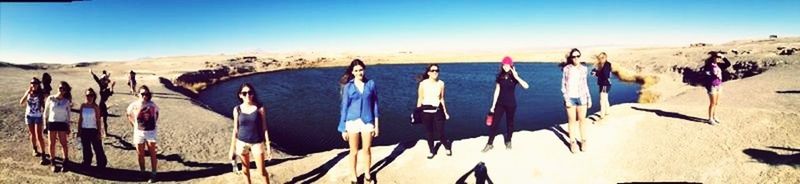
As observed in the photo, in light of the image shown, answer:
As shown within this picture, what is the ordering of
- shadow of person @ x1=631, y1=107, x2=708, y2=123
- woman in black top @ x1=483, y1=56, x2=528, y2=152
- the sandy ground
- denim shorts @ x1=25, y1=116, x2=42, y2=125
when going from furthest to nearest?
shadow of person @ x1=631, y1=107, x2=708, y2=123 < denim shorts @ x1=25, y1=116, x2=42, y2=125 < woman in black top @ x1=483, y1=56, x2=528, y2=152 < the sandy ground

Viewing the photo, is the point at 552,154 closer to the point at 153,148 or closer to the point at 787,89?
the point at 153,148

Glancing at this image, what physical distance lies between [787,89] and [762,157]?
14.0 meters

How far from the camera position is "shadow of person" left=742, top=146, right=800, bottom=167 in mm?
8750

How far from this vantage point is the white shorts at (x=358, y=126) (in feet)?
26.3

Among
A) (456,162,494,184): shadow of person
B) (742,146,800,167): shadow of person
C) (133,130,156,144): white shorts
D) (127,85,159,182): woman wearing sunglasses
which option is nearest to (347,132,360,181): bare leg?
(456,162,494,184): shadow of person

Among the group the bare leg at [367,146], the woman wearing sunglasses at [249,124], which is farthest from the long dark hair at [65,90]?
the bare leg at [367,146]

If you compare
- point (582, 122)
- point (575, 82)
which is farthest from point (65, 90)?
point (582, 122)

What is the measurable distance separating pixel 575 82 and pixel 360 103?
166 inches

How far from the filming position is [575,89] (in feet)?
32.2

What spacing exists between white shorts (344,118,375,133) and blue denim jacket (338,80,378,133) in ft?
0.17

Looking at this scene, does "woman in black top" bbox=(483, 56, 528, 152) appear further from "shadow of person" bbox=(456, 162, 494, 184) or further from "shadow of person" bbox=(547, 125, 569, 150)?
"shadow of person" bbox=(547, 125, 569, 150)

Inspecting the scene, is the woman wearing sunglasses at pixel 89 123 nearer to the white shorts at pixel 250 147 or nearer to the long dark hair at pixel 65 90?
the long dark hair at pixel 65 90

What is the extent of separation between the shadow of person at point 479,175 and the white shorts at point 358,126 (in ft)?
7.29

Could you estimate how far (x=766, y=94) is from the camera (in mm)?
19406
